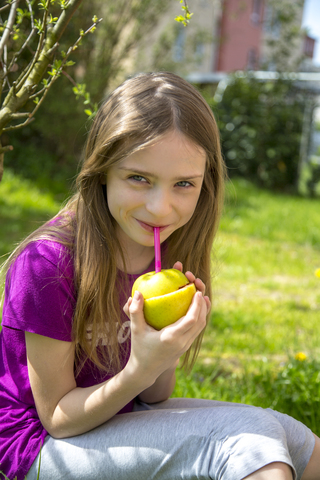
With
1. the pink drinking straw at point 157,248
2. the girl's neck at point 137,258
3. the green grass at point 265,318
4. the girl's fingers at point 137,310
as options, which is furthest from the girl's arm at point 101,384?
the green grass at point 265,318

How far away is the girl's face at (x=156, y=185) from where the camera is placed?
1.30 metres

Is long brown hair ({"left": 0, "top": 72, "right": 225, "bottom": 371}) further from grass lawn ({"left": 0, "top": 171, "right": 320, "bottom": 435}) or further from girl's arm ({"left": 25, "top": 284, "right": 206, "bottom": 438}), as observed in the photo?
grass lawn ({"left": 0, "top": 171, "right": 320, "bottom": 435})

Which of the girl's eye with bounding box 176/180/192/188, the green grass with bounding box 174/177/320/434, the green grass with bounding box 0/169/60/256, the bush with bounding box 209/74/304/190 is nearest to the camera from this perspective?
the girl's eye with bounding box 176/180/192/188

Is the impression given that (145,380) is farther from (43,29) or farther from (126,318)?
(43,29)

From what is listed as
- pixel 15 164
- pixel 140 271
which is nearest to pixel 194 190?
pixel 140 271

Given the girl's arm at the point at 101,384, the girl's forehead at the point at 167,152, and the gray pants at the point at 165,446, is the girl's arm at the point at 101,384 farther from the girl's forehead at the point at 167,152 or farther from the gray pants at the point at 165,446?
the girl's forehead at the point at 167,152

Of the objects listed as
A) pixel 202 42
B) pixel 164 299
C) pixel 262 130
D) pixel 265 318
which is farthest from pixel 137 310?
pixel 262 130

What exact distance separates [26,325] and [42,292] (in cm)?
9

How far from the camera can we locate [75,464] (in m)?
1.30

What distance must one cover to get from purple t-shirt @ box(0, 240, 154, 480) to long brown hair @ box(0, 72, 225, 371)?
2.0 inches

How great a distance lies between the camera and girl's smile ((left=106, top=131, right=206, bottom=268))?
1304 mm

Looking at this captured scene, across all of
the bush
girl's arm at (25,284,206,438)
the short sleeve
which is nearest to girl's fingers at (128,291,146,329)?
girl's arm at (25,284,206,438)

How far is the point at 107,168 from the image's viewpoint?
1396 millimetres

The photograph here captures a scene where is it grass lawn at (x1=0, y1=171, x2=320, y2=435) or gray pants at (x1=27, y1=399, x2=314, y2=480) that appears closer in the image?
gray pants at (x1=27, y1=399, x2=314, y2=480)
